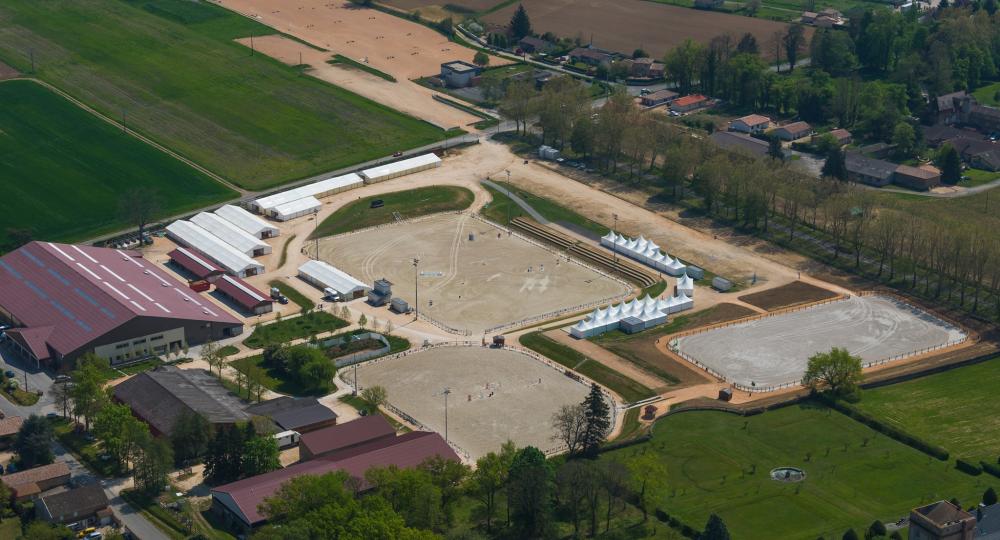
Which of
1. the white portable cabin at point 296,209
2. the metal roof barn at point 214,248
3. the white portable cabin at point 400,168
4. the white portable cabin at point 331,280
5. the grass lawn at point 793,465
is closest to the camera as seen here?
the grass lawn at point 793,465

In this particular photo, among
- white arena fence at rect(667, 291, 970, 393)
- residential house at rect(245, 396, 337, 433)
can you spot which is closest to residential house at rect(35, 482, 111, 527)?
residential house at rect(245, 396, 337, 433)

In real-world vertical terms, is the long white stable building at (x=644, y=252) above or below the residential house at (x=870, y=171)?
below

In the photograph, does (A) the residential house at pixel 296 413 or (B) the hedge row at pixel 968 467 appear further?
(A) the residential house at pixel 296 413

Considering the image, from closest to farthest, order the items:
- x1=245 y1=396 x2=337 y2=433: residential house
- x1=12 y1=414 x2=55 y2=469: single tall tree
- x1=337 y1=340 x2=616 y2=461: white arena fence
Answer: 1. x1=12 y1=414 x2=55 y2=469: single tall tree
2. x1=337 y1=340 x2=616 y2=461: white arena fence
3. x1=245 y1=396 x2=337 y2=433: residential house

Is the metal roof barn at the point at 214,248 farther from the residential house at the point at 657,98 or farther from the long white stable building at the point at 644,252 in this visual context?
the residential house at the point at 657,98

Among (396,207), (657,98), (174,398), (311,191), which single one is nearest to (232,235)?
(311,191)

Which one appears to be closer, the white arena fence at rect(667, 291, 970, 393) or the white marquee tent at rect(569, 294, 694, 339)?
the white arena fence at rect(667, 291, 970, 393)

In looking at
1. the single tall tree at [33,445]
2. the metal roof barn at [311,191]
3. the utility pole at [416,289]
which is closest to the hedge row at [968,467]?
the utility pole at [416,289]

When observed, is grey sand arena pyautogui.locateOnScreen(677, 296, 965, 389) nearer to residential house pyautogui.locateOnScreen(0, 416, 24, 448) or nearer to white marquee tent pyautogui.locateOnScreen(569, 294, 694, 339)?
white marquee tent pyautogui.locateOnScreen(569, 294, 694, 339)
